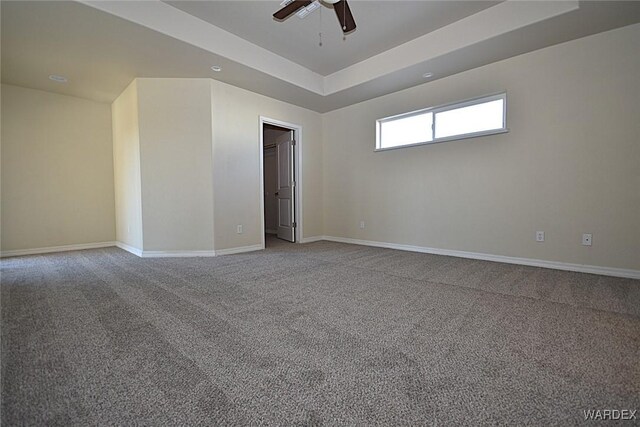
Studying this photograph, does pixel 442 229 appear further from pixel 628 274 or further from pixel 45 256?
pixel 45 256

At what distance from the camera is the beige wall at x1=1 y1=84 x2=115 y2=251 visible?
4117 millimetres

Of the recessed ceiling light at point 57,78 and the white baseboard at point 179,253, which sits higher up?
the recessed ceiling light at point 57,78

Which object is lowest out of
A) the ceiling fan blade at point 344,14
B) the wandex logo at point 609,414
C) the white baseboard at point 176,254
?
the wandex logo at point 609,414

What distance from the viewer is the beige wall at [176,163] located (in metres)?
3.90

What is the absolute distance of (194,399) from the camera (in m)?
1.10

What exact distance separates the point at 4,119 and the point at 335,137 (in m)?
5.11

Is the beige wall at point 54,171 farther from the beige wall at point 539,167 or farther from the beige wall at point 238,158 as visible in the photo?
the beige wall at point 539,167

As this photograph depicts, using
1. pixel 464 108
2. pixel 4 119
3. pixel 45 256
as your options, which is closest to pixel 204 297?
pixel 45 256

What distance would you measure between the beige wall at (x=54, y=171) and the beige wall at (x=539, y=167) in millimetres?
4954

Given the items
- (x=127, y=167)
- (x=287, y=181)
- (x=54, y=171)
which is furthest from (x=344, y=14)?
(x=54, y=171)

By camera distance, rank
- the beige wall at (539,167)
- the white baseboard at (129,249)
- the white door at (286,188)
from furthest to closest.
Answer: the white door at (286,188) < the white baseboard at (129,249) < the beige wall at (539,167)

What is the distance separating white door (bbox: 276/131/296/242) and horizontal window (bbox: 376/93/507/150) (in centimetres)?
167

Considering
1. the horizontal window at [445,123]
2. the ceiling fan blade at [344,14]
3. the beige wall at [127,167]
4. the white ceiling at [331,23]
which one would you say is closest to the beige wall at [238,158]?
the white ceiling at [331,23]

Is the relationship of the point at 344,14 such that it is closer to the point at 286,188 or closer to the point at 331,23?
the point at 331,23
